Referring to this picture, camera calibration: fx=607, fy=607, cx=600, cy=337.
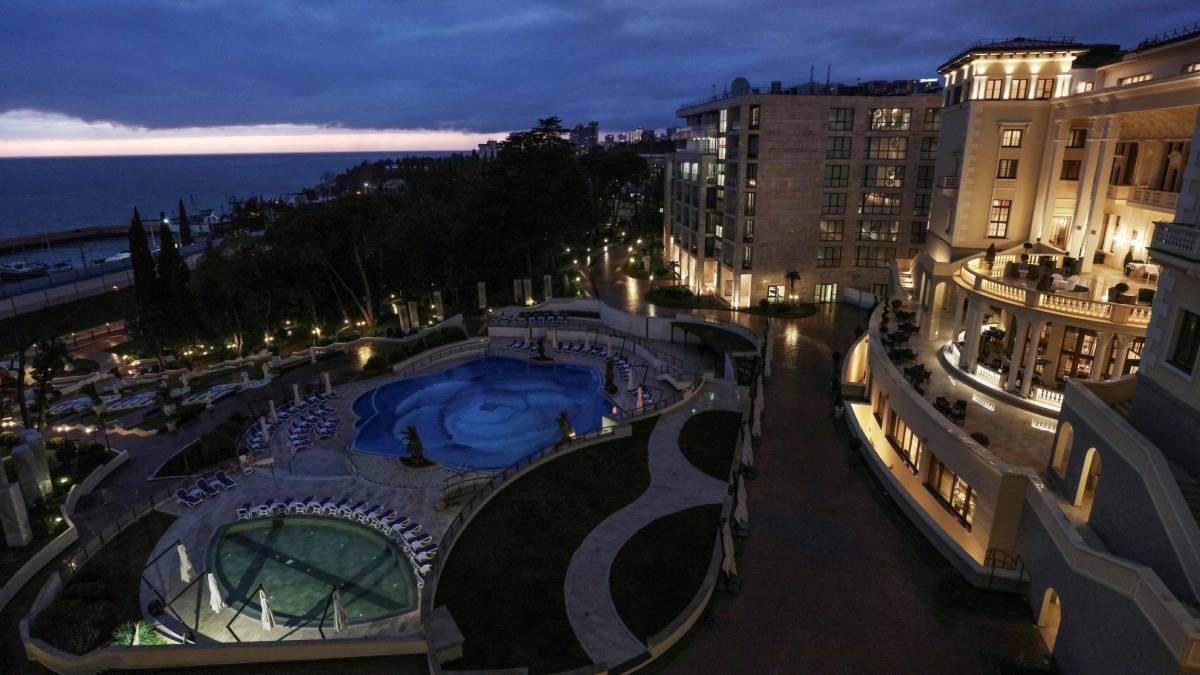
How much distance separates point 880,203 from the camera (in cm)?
5362

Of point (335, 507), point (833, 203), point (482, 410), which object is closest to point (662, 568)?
point (335, 507)

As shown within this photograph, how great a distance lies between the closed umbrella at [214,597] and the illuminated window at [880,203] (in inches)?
2091

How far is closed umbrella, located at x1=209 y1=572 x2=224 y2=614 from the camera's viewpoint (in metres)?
21.5

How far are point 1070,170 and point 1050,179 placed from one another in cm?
113

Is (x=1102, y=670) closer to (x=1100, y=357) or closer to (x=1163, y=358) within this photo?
(x=1163, y=358)

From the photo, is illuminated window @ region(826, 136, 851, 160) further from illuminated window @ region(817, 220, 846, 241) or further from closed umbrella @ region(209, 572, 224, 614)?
closed umbrella @ region(209, 572, 224, 614)

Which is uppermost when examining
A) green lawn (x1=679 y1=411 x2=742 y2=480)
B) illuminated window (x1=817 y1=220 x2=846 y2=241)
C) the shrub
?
illuminated window (x1=817 y1=220 x2=846 y2=241)

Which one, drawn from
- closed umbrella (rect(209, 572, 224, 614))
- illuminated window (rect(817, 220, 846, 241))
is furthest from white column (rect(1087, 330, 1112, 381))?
illuminated window (rect(817, 220, 846, 241))

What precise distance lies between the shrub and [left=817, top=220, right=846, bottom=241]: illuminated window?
175 ft

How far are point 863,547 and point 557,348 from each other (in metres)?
32.4

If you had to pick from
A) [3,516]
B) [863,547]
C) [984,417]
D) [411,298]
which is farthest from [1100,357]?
[411,298]

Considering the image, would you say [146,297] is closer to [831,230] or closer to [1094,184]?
[831,230]

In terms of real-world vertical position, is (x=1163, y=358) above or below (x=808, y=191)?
below

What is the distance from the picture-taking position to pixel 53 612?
1922cm
